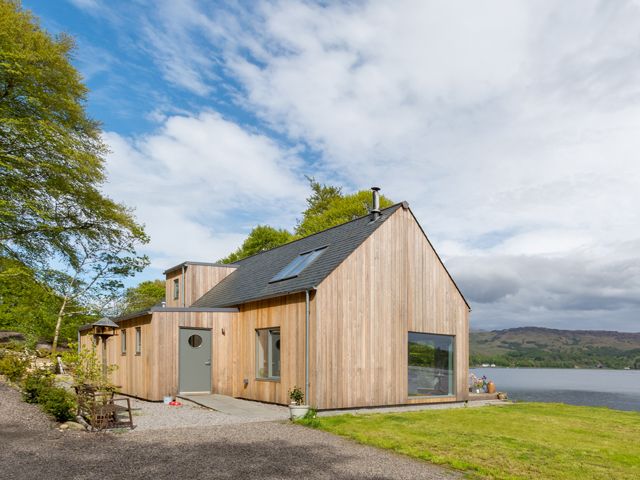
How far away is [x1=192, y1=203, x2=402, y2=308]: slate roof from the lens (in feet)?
51.1

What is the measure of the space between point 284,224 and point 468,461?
42358 millimetres

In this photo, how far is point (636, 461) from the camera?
9.08m

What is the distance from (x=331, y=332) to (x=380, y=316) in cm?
199

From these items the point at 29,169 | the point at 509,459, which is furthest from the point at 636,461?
the point at 29,169

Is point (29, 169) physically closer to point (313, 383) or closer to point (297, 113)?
point (297, 113)

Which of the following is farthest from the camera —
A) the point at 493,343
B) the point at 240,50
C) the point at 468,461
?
the point at 493,343

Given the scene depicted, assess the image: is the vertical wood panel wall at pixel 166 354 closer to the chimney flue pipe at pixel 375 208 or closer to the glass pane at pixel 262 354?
the glass pane at pixel 262 354

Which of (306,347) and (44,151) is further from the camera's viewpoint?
(44,151)

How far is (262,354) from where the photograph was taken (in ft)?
54.6

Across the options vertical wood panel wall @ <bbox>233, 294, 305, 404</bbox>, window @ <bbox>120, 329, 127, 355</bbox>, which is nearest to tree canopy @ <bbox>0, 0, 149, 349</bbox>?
window @ <bbox>120, 329, 127, 355</bbox>

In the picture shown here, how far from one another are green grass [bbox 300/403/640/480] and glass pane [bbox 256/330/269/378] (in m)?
3.80

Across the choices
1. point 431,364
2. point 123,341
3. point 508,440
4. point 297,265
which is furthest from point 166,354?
point 508,440

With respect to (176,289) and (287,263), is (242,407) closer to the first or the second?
(287,263)

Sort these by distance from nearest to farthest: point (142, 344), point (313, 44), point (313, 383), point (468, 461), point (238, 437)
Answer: point (468, 461)
point (238, 437)
point (313, 44)
point (313, 383)
point (142, 344)
